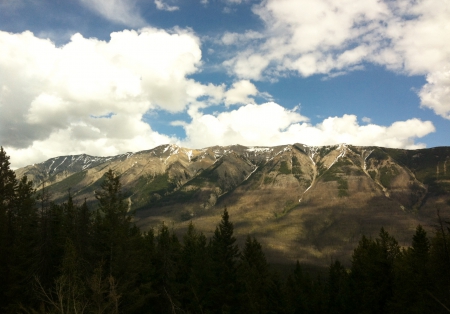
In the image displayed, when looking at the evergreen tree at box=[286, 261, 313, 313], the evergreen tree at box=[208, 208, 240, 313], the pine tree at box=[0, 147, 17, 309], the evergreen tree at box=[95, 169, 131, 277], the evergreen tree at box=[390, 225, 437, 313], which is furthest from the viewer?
the evergreen tree at box=[286, 261, 313, 313]

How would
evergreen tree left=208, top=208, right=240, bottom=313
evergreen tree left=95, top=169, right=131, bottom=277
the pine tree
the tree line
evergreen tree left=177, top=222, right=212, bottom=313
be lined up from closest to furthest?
evergreen tree left=95, top=169, right=131, bottom=277 < the tree line < the pine tree < evergreen tree left=208, top=208, right=240, bottom=313 < evergreen tree left=177, top=222, right=212, bottom=313

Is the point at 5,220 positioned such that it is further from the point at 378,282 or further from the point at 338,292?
the point at 338,292

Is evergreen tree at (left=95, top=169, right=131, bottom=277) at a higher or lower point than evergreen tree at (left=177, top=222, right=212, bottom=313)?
higher

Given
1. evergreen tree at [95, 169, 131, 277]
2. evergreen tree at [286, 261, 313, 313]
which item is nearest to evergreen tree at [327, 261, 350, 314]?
evergreen tree at [286, 261, 313, 313]

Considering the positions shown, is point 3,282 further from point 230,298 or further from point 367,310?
point 367,310

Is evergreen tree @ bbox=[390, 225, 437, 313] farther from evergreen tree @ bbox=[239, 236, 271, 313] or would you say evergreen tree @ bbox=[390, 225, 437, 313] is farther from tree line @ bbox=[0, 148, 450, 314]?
evergreen tree @ bbox=[239, 236, 271, 313]

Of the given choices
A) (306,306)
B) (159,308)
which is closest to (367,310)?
(306,306)

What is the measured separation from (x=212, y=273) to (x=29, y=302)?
61.0ft

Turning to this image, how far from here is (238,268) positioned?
119ft

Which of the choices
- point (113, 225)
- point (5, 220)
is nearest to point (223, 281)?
point (113, 225)

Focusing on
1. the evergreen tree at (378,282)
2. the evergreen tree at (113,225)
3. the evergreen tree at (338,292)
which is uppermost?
the evergreen tree at (113,225)

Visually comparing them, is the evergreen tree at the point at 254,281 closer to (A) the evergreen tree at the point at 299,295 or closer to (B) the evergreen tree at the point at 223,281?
(B) the evergreen tree at the point at 223,281

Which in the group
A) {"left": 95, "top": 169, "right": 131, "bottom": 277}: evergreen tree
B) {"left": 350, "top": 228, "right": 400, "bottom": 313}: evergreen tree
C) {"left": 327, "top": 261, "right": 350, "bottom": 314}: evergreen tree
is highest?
{"left": 95, "top": 169, "right": 131, "bottom": 277}: evergreen tree

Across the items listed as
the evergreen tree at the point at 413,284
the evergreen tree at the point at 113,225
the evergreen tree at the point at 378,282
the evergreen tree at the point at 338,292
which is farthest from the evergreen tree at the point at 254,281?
the evergreen tree at the point at 413,284
